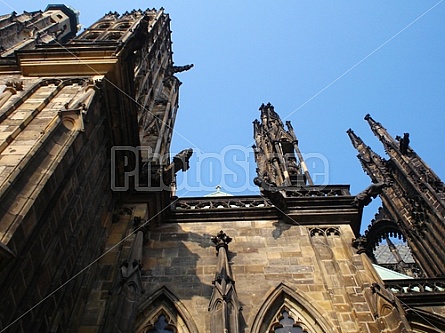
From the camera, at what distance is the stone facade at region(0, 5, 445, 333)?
22.3 feet

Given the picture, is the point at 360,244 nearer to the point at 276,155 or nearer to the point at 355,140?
the point at 276,155

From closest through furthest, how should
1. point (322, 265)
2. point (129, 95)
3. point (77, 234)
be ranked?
point (77, 234)
point (322, 265)
point (129, 95)

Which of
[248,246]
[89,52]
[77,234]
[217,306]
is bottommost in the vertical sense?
[217,306]

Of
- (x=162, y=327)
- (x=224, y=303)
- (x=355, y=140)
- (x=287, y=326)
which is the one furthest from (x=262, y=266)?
(x=355, y=140)

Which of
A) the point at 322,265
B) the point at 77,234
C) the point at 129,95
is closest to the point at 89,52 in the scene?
the point at 129,95

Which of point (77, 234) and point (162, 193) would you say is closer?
point (77, 234)

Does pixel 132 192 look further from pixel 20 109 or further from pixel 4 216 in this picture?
pixel 4 216

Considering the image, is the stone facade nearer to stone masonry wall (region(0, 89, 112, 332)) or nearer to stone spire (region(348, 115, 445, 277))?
stone masonry wall (region(0, 89, 112, 332))

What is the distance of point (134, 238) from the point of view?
33.1ft

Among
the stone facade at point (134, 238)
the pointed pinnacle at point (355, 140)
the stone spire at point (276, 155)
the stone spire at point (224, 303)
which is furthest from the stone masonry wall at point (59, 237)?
the pointed pinnacle at point (355, 140)

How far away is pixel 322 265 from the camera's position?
969 centimetres

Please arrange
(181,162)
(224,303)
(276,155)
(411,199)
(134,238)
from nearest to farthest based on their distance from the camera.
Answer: (224,303) < (134,238) < (181,162) < (276,155) < (411,199)

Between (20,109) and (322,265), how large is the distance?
20.9ft

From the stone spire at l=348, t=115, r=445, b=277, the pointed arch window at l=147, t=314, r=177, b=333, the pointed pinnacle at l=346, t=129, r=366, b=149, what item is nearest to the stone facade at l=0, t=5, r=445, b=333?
the pointed arch window at l=147, t=314, r=177, b=333
